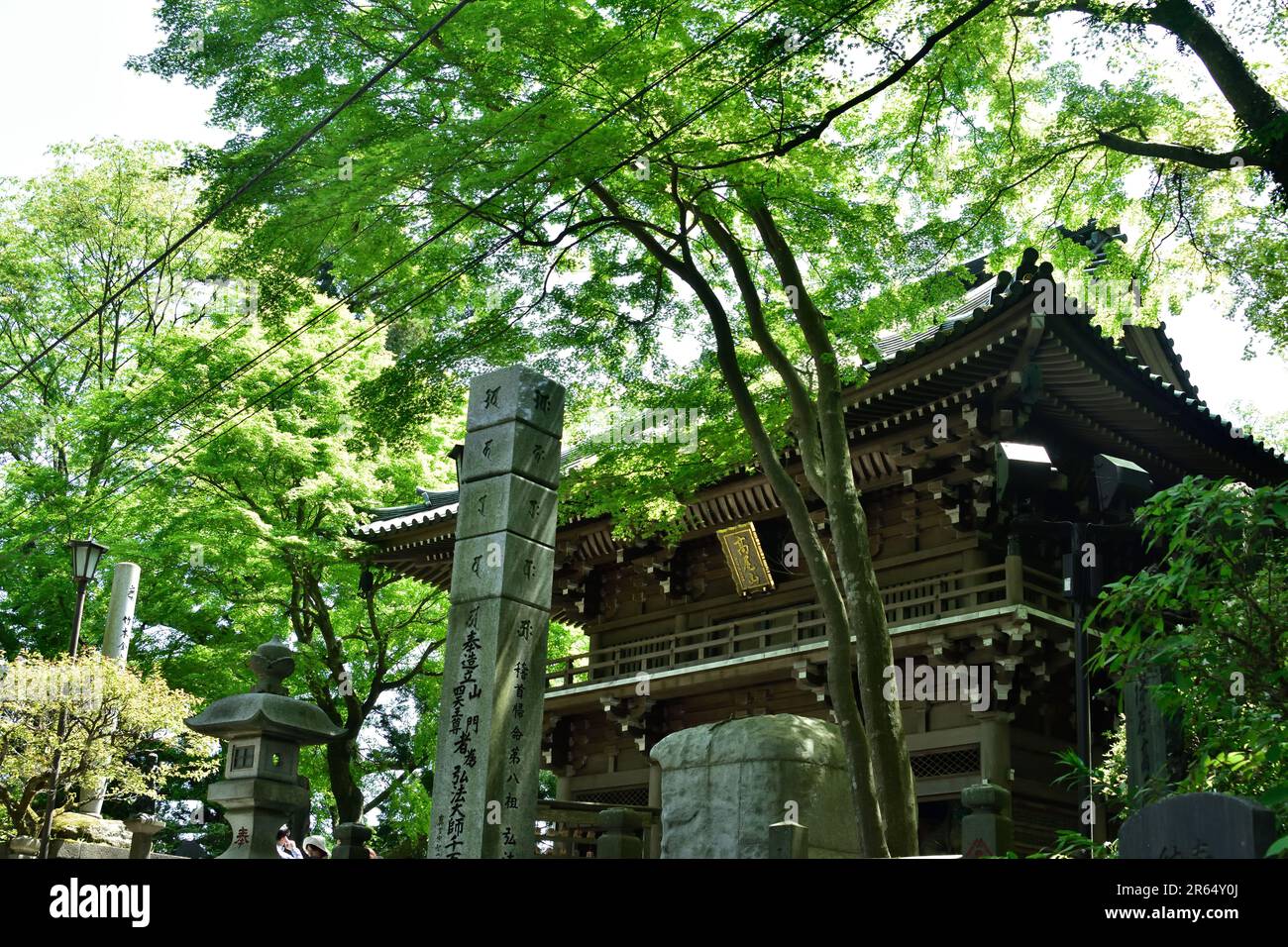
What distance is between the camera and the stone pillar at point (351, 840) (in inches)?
416

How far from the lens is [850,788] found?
11078 millimetres

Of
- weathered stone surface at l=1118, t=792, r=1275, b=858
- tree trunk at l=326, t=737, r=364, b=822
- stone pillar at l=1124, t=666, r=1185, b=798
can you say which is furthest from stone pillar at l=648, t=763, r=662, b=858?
weathered stone surface at l=1118, t=792, r=1275, b=858

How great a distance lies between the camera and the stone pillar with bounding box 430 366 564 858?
8414mm

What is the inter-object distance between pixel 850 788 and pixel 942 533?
22.1 ft

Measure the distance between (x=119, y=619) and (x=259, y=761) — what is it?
34.9 feet

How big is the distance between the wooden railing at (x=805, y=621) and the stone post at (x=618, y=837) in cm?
651

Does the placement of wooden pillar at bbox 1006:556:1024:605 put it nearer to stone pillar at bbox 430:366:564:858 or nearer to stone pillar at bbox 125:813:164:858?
stone pillar at bbox 430:366:564:858

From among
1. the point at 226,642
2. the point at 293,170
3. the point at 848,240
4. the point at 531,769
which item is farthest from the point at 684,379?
the point at 226,642

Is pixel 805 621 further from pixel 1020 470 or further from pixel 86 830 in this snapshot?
pixel 86 830

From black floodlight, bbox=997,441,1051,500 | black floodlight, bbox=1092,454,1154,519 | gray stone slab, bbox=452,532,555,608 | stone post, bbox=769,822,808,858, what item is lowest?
stone post, bbox=769,822,808,858

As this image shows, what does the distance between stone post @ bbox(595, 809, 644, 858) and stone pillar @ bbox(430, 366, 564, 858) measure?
1470mm

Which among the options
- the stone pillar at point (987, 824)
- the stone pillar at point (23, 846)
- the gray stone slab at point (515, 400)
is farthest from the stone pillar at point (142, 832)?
the stone pillar at point (987, 824)

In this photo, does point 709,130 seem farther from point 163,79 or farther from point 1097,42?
point 163,79

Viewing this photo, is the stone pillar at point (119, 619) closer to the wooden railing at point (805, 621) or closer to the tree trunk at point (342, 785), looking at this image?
the tree trunk at point (342, 785)
